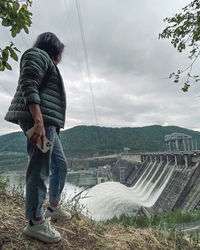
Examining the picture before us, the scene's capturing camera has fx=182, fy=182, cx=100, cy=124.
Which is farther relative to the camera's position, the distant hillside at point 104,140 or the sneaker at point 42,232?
the distant hillside at point 104,140

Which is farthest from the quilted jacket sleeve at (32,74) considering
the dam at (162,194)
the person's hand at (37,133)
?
the dam at (162,194)

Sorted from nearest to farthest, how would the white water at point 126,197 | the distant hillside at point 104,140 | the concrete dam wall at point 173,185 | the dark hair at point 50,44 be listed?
1. the dark hair at point 50,44
2. the white water at point 126,197
3. the concrete dam wall at point 173,185
4. the distant hillside at point 104,140

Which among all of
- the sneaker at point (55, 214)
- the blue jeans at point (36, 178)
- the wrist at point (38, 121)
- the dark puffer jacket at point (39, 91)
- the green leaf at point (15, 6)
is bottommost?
the sneaker at point (55, 214)

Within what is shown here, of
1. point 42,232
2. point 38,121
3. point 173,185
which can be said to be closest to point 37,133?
point 38,121

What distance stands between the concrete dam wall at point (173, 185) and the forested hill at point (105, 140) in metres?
27.5

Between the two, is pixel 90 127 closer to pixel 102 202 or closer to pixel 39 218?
pixel 102 202

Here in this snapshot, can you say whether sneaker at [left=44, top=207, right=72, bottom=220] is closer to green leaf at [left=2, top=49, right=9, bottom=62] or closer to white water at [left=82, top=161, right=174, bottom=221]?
green leaf at [left=2, top=49, right=9, bottom=62]

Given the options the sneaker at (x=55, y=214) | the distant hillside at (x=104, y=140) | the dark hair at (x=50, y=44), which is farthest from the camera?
the distant hillside at (x=104, y=140)

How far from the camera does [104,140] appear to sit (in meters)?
61.9

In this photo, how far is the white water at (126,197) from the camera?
39.5 ft

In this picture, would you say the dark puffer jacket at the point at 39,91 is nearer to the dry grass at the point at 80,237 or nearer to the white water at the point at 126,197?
the dry grass at the point at 80,237

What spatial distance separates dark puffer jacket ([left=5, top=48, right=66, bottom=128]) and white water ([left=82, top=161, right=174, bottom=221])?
9.19m

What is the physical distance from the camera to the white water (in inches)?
474

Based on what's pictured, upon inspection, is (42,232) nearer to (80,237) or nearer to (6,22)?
(80,237)
